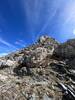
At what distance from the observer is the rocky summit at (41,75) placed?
12586 millimetres

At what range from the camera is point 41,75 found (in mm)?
14805

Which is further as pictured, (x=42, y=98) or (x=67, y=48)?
(x=67, y=48)

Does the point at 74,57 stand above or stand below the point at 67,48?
below

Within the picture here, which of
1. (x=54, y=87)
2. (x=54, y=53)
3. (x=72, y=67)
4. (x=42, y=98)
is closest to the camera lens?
(x=42, y=98)

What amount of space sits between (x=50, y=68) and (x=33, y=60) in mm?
2025

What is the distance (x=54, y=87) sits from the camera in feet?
43.7

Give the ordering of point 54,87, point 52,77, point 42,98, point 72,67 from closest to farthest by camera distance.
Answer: point 42,98 → point 54,87 → point 52,77 → point 72,67

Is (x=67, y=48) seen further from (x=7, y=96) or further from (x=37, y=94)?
(x=7, y=96)

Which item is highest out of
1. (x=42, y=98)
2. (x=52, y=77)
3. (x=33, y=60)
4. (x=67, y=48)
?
(x=67, y=48)

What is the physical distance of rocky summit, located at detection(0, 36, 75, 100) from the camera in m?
12.6

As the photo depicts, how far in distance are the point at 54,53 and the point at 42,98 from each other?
738 centimetres

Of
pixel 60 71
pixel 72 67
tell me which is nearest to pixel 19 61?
pixel 60 71

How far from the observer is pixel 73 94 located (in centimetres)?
1234

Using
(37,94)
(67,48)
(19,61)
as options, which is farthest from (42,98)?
(67,48)
